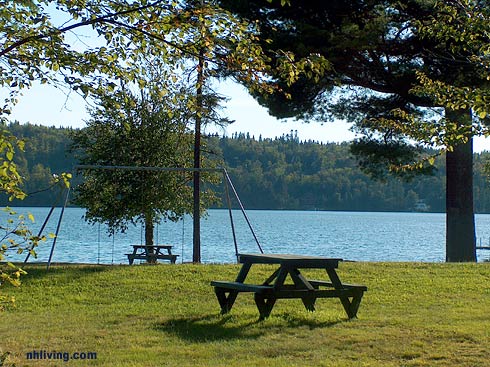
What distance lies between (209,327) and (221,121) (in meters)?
11.5

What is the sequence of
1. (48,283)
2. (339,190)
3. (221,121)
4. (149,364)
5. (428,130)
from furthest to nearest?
(339,190) → (221,121) → (48,283) → (428,130) → (149,364)

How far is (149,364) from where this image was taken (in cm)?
631

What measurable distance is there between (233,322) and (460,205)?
1104 cm

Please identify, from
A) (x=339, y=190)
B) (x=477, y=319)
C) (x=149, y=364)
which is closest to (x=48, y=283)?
(x=149, y=364)

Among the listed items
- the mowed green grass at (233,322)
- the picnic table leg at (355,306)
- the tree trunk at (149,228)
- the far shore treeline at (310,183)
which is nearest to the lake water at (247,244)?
the tree trunk at (149,228)

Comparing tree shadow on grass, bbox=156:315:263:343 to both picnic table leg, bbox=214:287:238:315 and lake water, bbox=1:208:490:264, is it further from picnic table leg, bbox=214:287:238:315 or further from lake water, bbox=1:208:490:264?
lake water, bbox=1:208:490:264

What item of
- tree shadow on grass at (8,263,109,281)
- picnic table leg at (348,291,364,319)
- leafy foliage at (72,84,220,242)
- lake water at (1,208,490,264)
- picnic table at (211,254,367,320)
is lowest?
lake water at (1,208,490,264)

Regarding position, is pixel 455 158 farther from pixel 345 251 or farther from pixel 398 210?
pixel 398 210

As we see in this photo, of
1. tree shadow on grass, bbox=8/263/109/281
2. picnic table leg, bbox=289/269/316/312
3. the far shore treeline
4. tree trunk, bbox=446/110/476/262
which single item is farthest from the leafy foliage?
the far shore treeline

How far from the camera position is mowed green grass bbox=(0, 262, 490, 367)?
6.64 metres

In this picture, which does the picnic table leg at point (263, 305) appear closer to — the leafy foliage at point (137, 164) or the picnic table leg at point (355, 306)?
the picnic table leg at point (355, 306)

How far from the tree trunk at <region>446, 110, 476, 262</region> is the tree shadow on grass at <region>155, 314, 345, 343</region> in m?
10.4

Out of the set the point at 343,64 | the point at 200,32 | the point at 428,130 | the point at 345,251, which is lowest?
the point at 345,251

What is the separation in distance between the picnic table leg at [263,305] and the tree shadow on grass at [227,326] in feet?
0.23
